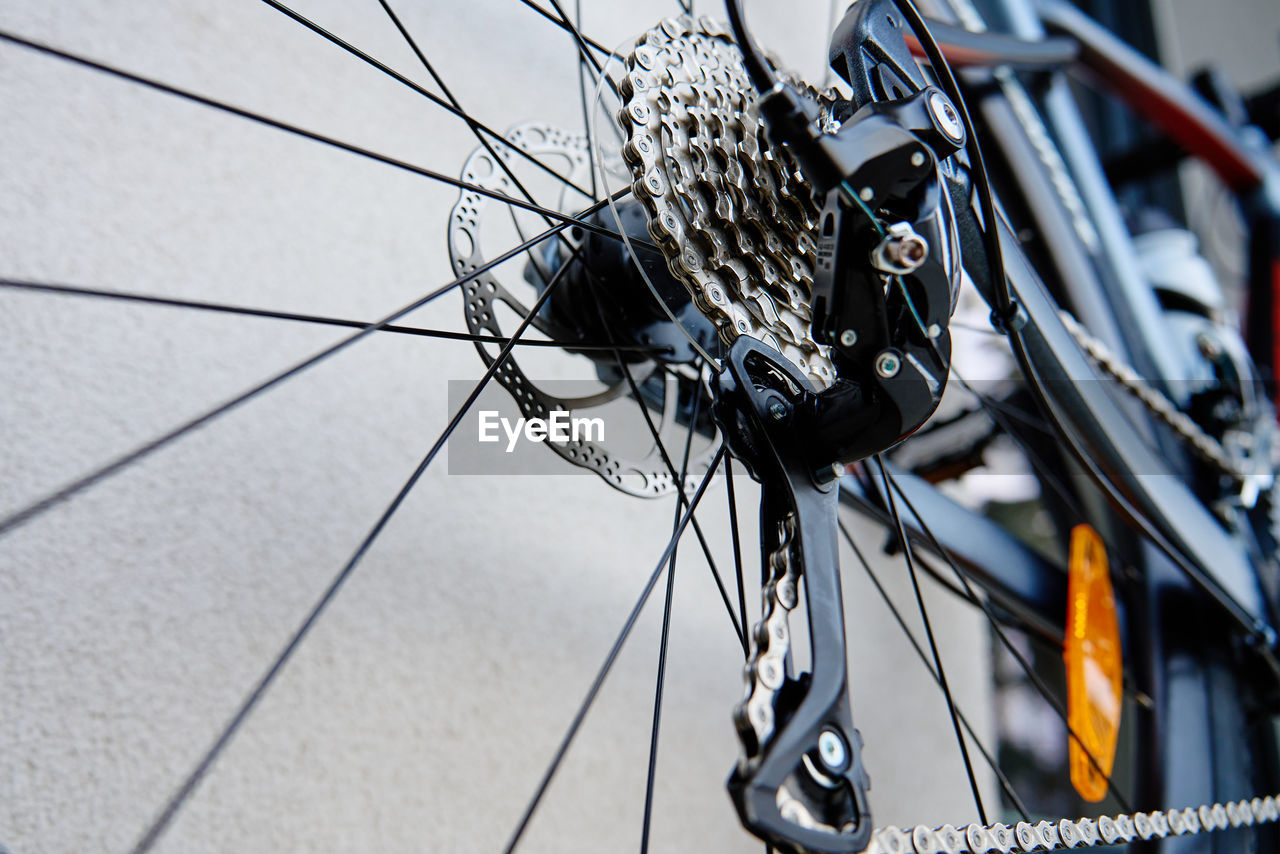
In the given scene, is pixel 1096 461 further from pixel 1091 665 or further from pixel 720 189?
pixel 720 189

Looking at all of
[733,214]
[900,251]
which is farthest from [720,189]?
[900,251]

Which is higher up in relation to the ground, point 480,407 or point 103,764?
point 480,407

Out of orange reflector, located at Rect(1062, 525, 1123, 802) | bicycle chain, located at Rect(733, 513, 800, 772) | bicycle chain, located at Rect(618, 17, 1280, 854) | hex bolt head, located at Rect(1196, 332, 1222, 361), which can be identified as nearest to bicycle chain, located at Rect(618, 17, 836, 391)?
bicycle chain, located at Rect(618, 17, 1280, 854)

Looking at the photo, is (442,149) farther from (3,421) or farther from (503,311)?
(3,421)

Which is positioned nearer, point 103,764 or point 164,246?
point 103,764

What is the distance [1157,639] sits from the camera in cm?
76

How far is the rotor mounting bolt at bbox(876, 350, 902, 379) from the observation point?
0.35 meters

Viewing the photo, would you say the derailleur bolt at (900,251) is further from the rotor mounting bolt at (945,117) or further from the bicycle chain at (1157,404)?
the bicycle chain at (1157,404)

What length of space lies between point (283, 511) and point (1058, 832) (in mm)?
573

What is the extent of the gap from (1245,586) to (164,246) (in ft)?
3.12

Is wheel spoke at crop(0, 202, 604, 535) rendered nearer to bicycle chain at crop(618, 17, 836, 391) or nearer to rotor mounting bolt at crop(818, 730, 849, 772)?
bicycle chain at crop(618, 17, 836, 391)

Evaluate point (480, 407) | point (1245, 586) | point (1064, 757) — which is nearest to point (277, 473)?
point (480, 407)

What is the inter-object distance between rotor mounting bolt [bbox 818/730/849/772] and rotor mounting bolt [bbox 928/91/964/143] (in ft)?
0.88

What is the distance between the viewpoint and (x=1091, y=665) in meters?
0.67
